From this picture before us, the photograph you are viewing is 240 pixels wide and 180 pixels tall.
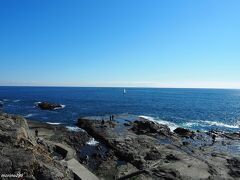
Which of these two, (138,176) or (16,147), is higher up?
(16,147)

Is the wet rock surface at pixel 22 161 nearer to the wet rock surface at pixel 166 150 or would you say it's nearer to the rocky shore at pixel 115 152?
the rocky shore at pixel 115 152

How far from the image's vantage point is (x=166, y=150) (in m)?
47.7

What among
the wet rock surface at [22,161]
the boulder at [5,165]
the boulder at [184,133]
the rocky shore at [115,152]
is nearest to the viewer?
the boulder at [5,165]

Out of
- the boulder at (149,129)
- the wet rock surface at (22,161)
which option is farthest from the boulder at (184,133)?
the wet rock surface at (22,161)

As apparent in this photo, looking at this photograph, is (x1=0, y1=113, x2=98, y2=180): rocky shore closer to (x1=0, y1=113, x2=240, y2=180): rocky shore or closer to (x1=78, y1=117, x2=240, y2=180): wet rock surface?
(x1=0, y1=113, x2=240, y2=180): rocky shore

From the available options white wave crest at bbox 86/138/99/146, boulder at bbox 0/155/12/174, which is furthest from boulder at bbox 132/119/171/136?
boulder at bbox 0/155/12/174

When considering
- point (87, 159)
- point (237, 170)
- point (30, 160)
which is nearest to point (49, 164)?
point (30, 160)

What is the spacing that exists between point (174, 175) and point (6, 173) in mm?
22030

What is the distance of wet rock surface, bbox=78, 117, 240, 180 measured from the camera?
37469 mm

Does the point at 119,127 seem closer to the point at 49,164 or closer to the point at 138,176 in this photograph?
the point at 138,176

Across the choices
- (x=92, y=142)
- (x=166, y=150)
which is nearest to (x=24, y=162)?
(x=166, y=150)

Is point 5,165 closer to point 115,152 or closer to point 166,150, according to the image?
point 115,152

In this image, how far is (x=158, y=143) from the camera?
52781mm

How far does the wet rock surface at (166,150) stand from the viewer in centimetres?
3747
